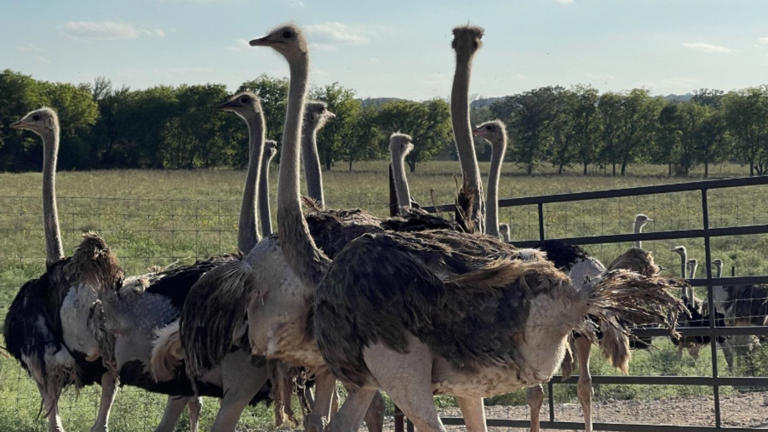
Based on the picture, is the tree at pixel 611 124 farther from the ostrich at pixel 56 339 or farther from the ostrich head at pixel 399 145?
the ostrich at pixel 56 339

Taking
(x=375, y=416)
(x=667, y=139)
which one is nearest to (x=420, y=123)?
(x=667, y=139)

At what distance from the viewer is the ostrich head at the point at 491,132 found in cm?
772

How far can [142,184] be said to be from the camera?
44062 mm

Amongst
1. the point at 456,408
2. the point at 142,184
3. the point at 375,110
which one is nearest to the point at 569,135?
the point at 375,110

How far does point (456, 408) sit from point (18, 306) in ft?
10.5

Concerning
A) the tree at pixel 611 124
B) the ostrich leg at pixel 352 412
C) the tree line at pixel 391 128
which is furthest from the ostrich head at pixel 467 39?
the tree at pixel 611 124

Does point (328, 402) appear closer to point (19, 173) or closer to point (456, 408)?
point (456, 408)

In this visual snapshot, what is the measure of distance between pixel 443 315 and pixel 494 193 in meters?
2.86

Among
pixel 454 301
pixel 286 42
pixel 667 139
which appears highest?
pixel 286 42

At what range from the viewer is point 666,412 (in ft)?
26.1

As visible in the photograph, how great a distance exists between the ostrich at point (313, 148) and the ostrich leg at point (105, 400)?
1626 mm

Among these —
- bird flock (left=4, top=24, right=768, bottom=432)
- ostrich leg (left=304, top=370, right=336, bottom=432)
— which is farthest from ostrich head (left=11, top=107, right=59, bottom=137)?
ostrich leg (left=304, top=370, right=336, bottom=432)

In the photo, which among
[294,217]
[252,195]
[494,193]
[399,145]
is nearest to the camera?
[294,217]

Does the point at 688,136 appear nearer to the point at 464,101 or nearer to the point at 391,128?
the point at 391,128
